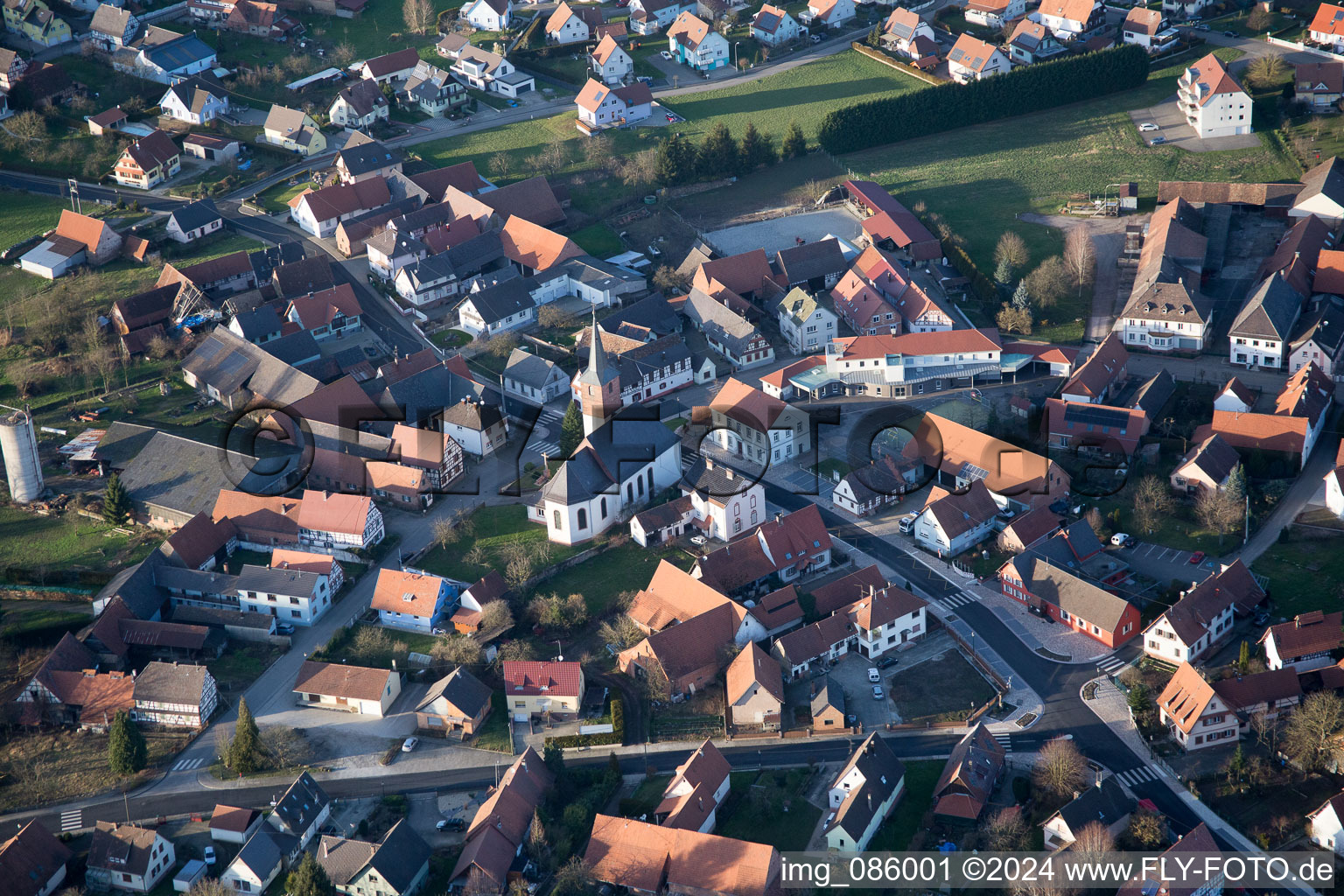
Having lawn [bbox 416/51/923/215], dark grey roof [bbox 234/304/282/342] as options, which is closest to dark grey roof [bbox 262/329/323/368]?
dark grey roof [bbox 234/304/282/342]

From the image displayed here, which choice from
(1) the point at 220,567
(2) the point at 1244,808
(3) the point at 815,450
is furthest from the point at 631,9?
(2) the point at 1244,808

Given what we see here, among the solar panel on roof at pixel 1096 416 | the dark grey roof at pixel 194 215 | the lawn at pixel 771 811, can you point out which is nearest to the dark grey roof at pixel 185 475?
the dark grey roof at pixel 194 215

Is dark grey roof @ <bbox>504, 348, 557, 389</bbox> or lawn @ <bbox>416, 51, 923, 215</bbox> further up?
lawn @ <bbox>416, 51, 923, 215</bbox>

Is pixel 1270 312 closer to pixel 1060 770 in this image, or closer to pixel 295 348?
pixel 1060 770

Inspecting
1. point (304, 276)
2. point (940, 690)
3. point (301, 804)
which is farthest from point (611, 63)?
point (301, 804)

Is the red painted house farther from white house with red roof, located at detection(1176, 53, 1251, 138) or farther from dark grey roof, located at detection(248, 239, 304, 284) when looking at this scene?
dark grey roof, located at detection(248, 239, 304, 284)

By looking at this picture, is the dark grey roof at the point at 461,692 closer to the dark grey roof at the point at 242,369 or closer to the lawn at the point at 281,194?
the dark grey roof at the point at 242,369

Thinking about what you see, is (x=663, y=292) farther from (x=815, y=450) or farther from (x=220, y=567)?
(x=220, y=567)
